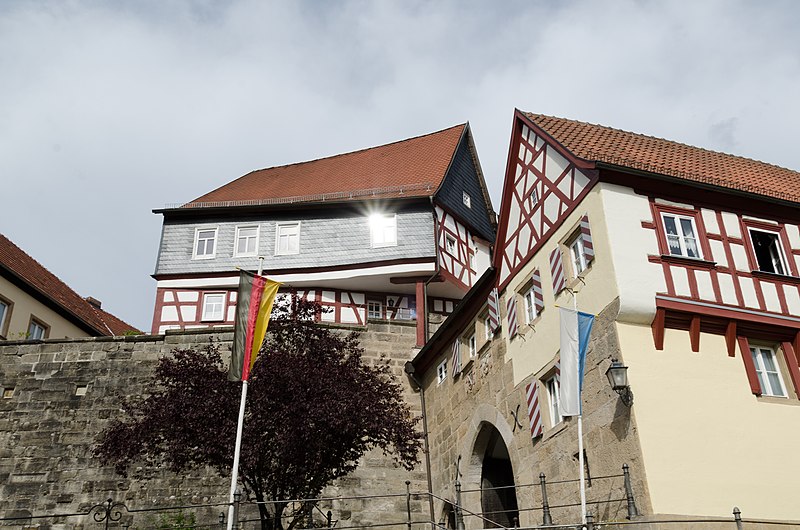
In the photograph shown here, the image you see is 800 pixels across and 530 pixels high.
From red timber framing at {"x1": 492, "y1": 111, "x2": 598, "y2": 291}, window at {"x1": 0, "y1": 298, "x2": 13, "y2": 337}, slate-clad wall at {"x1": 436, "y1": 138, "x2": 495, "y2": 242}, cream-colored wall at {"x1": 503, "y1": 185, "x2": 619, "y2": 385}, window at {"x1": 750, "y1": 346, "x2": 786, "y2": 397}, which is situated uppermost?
slate-clad wall at {"x1": 436, "y1": 138, "x2": 495, "y2": 242}

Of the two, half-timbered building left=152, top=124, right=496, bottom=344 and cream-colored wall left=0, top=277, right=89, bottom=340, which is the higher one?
half-timbered building left=152, top=124, right=496, bottom=344

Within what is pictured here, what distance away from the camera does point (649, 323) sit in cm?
1117

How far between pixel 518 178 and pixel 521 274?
208 centimetres

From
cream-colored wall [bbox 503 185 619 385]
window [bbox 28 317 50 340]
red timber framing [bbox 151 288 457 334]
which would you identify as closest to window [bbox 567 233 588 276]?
cream-colored wall [bbox 503 185 619 385]

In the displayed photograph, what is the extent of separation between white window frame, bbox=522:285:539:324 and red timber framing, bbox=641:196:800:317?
272 cm

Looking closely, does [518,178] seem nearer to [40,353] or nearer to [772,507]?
[772,507]

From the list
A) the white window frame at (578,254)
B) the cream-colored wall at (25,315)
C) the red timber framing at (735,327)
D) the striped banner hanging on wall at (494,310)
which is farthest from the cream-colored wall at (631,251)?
the cream-colored wall at (25,315)

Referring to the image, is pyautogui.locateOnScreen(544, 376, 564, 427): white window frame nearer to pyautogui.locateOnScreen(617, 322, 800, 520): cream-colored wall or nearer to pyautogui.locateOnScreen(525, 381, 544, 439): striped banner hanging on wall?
pyautogui.locateOnScreen(525, 381, 544, 439): striped banner hanging on wall

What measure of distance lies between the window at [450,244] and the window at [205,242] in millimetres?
7670

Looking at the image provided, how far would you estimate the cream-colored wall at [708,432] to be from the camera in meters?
10.0

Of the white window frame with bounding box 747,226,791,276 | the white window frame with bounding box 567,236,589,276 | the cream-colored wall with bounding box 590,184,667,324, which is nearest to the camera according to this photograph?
the cream-colored wall with bounding box 590,184,667,324

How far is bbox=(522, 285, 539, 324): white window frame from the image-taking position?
13898 mm

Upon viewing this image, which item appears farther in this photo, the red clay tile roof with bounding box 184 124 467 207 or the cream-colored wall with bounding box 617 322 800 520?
the red clay tile roof with bounding box 184 124 467 207

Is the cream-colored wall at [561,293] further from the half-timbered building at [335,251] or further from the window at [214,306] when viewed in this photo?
the window at [214,306]
